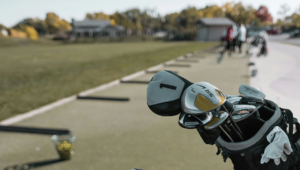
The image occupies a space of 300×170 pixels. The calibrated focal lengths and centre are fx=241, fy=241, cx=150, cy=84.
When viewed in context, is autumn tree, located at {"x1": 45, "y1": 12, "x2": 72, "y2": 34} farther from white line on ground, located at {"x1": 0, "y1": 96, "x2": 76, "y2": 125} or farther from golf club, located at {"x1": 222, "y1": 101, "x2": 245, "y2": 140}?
golf club, located at {"x1": 222, "y1": 101, "x2": 245, "y2": 140}

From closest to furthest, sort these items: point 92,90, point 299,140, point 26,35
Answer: point 299,140 < point 92,90 < point 26,35

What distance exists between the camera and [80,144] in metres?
3.62

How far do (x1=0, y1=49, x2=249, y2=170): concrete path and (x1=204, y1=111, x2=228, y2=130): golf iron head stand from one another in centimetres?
173

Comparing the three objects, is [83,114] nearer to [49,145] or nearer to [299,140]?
[49,145]

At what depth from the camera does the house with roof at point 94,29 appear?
321 ft

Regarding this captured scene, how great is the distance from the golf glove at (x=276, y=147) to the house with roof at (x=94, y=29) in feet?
326

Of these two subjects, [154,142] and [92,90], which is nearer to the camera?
[154,142]

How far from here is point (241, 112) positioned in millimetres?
1523

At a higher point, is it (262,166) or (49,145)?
(262,166)

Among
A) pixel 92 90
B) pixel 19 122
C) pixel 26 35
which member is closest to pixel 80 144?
pixel 19 122

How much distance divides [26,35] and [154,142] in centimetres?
8970

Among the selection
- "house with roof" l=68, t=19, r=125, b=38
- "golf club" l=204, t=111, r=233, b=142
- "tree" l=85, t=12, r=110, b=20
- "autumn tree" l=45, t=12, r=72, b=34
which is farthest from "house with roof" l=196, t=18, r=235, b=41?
"tree" l=85, t=12, r=110, b=20

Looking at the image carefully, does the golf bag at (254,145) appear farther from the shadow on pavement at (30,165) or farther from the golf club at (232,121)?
the shadow on pavement at (30,165)

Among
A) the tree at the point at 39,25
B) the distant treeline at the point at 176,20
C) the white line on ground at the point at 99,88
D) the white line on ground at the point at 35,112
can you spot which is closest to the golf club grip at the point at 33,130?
the white line on ground at the point at 35,112
